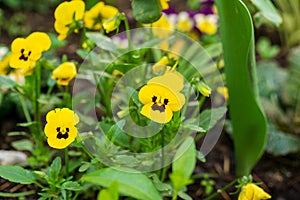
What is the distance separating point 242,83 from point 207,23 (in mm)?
423

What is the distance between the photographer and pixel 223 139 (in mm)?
A: 1765

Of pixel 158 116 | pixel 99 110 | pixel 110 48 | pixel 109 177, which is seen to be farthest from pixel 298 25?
pixel 109 177

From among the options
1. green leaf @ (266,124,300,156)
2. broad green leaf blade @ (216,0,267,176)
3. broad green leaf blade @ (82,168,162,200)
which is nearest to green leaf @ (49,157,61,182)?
broad green leaf blade @ (82,168,162,200)

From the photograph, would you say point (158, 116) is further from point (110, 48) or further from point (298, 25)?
point (298, 25)

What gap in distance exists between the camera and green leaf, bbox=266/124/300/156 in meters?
1.64

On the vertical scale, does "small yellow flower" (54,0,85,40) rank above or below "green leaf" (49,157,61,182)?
above

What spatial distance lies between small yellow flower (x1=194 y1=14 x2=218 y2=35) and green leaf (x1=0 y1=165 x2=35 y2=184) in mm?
798

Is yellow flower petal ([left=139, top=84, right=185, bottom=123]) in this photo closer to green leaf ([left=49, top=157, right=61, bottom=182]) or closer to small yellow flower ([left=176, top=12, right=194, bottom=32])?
green leaf ([left=49, top=157, right=61, bottom=182])

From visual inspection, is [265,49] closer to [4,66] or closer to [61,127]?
[4,66]

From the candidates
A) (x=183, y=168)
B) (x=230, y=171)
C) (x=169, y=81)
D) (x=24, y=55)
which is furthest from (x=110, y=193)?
(x=230, y=171)


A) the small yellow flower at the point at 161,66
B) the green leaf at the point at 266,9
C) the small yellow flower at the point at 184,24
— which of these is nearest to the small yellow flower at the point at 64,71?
the small yellow flower at the point at 161,66

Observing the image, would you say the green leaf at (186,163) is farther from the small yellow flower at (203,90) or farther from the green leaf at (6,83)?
the green leaf at (6,83)

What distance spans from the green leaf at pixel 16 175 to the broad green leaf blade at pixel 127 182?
8.1 inches

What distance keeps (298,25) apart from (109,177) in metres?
1.41
